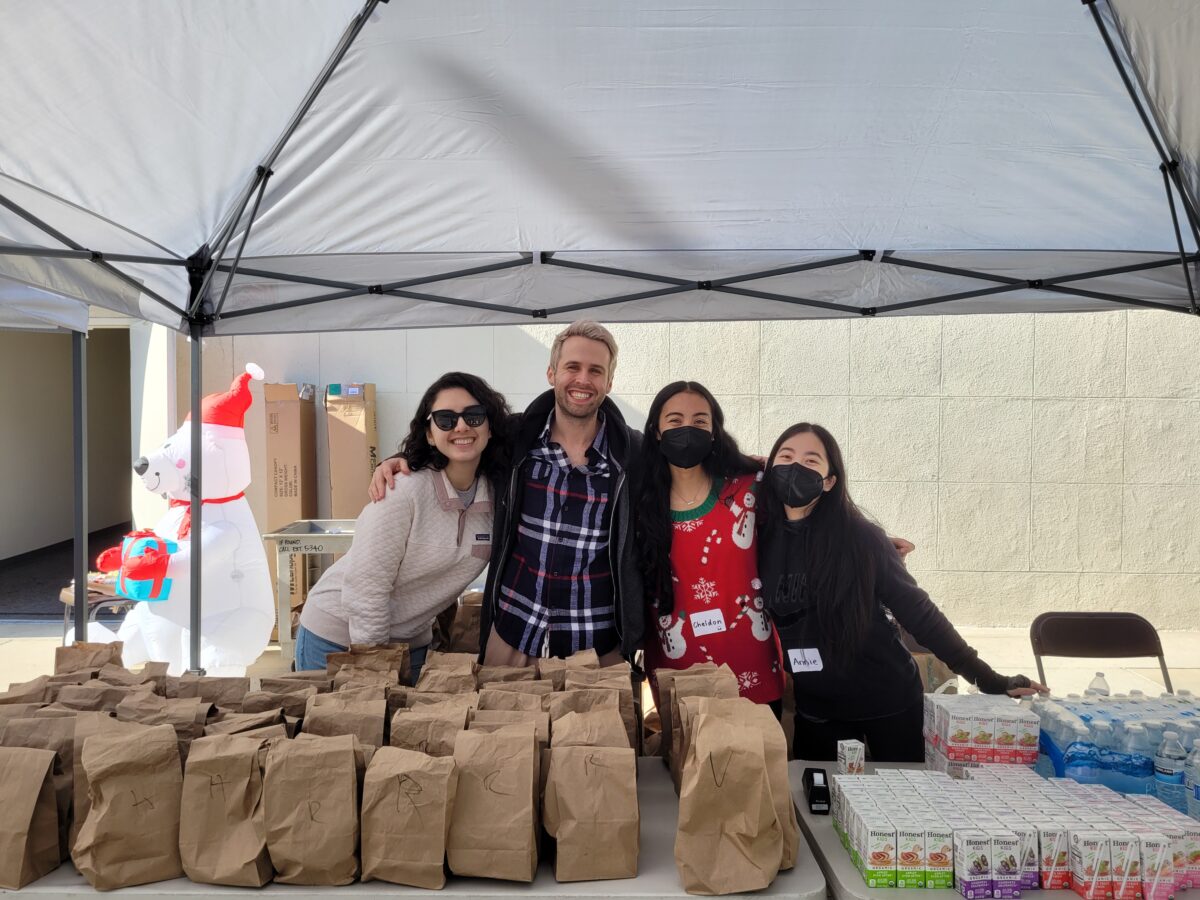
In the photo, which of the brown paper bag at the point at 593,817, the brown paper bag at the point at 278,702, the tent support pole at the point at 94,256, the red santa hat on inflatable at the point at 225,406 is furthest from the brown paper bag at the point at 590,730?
the red santa hat on inflatable at the point at 225,406

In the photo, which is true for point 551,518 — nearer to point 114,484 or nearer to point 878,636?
point 878,636

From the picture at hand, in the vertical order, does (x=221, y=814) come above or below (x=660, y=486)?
below

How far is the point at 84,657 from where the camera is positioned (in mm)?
2053

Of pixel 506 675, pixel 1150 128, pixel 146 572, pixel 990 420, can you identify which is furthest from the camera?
pixel 990 420

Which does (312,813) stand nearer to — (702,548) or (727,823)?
(727,823)

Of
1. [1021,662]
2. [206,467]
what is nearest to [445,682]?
[206,467]

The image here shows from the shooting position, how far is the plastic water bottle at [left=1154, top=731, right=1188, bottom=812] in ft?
5.20

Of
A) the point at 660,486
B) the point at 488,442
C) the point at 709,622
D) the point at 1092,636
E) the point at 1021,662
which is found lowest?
the point at 1021,662

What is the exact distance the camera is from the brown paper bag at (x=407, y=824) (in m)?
1.35

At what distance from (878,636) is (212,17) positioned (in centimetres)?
208

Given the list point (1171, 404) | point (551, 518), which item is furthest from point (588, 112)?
point (1171, 404)

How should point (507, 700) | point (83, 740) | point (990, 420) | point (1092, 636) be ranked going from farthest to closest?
point (990, 420) < point (1092, 636) < point (507, 700) < point (83, 740)

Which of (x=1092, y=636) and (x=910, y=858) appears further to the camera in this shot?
(x=1092, y=636)

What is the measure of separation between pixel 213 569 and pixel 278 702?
10.7 feet
